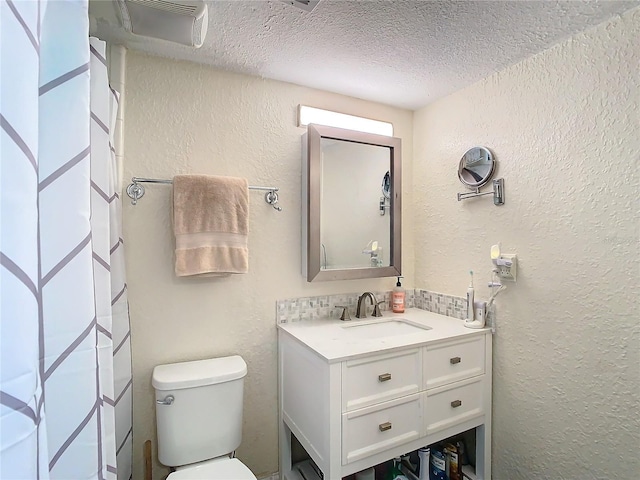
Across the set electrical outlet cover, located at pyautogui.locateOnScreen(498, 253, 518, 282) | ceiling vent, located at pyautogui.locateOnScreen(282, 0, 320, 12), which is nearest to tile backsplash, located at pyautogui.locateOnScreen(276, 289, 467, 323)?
electrical outlet cover, located at pyautogui.locateOnScreen(498, 253, 518, 282)

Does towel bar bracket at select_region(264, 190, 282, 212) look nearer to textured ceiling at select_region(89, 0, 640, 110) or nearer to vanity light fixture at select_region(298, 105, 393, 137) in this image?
vanity light fixture at select_region(298, 105, 393, 137)

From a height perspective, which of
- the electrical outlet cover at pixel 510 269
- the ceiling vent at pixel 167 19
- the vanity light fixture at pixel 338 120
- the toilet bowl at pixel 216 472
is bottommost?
the toilet bowl at pixel 216 472

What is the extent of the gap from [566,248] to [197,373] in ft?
5.57

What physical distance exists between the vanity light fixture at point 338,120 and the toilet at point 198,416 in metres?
1.38

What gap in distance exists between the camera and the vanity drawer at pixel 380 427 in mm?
1331

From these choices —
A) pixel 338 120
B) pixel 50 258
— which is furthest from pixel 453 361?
pixel 50 258

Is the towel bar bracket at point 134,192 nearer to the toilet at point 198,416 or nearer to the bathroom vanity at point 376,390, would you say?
the toilet at point 198,416

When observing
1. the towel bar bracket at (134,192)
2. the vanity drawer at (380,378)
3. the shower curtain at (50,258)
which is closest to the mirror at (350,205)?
the vanity drawer at (380,378)

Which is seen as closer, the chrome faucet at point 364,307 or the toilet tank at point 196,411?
the toilet tank at point 196,411

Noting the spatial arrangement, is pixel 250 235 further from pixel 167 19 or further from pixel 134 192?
pixel 167 19

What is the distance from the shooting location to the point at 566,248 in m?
1.42

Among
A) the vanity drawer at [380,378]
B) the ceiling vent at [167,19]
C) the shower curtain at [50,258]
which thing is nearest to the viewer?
the shower curtain at [50,258]

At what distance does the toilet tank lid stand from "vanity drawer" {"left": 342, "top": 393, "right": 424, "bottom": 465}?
1.77 feet

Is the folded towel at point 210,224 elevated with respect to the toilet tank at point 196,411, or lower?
elevated
